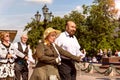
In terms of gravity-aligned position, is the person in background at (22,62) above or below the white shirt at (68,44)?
below

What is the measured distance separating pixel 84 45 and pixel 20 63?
3733 cm

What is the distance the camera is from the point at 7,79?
9.38m

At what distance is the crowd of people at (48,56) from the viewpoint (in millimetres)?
7329

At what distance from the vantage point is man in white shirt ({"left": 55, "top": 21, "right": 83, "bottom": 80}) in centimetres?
872

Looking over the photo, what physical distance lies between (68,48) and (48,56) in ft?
4.85

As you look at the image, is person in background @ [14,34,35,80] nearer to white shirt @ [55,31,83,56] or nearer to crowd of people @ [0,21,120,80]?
crowd of people @ [0,21,120,80]

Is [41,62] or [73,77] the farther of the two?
[73,77]

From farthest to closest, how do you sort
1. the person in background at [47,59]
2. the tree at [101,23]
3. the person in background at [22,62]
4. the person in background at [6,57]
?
1. the tree at [101,23]
2. the person in background at [22,62]
3. the person in background at [6,57]
4. the person in background at [47,59]

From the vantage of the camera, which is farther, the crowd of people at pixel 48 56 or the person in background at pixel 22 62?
the person in background at pixel 22 62

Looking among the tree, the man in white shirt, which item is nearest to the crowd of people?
the man in white shirt

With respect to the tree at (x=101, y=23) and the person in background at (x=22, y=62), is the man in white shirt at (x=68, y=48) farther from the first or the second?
the tree at (x=101, y=23)

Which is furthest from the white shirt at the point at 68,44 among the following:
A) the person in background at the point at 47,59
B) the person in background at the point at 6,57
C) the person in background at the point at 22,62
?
the person in background at the point at 22,62

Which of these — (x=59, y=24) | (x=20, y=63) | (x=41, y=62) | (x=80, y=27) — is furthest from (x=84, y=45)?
(x=41, y=62)

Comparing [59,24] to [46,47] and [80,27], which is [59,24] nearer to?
[80,27]
